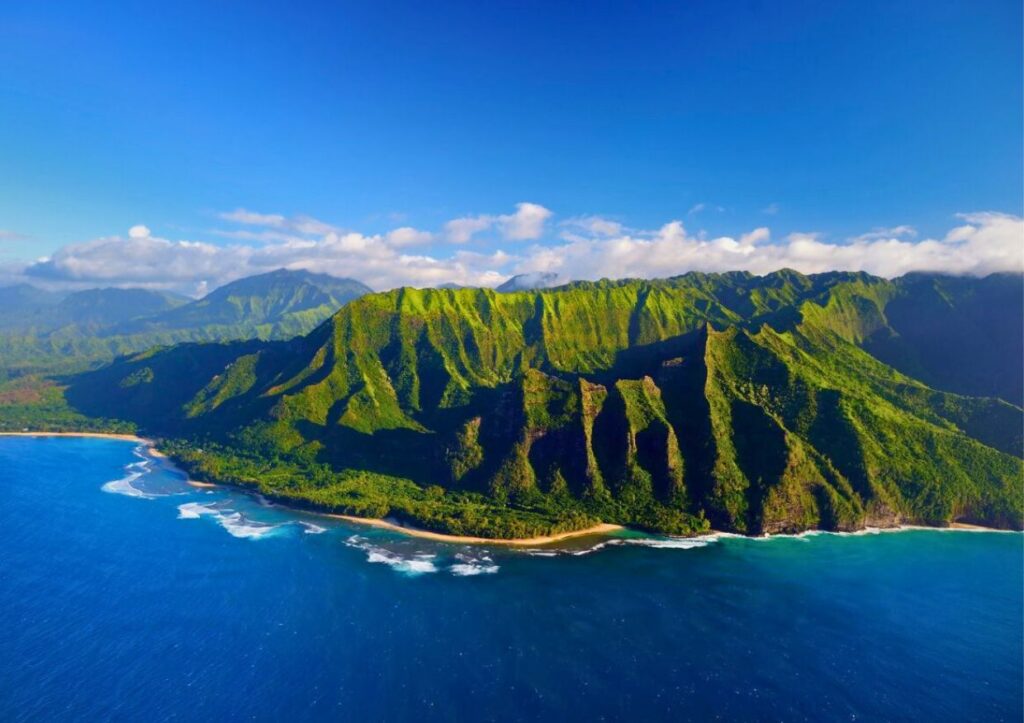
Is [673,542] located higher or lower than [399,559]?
lower

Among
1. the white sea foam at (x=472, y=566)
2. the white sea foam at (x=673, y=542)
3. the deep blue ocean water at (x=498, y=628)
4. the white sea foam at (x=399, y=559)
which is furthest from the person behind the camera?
the white sea foam at (x=673, y=542)

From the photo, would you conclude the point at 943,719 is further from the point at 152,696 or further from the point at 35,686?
the point at 35,686

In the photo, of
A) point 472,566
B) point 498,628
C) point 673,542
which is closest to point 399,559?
point 472,566

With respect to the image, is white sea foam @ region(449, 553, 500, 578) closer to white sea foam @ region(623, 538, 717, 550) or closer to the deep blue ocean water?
the deep blue ocean water

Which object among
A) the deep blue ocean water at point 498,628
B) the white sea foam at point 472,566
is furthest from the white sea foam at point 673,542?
the white sea foam at point 472,566

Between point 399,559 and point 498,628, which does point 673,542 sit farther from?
point 399,559

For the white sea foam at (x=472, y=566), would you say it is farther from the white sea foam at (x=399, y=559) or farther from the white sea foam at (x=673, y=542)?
the white sea foam at (x=673, y=542)
